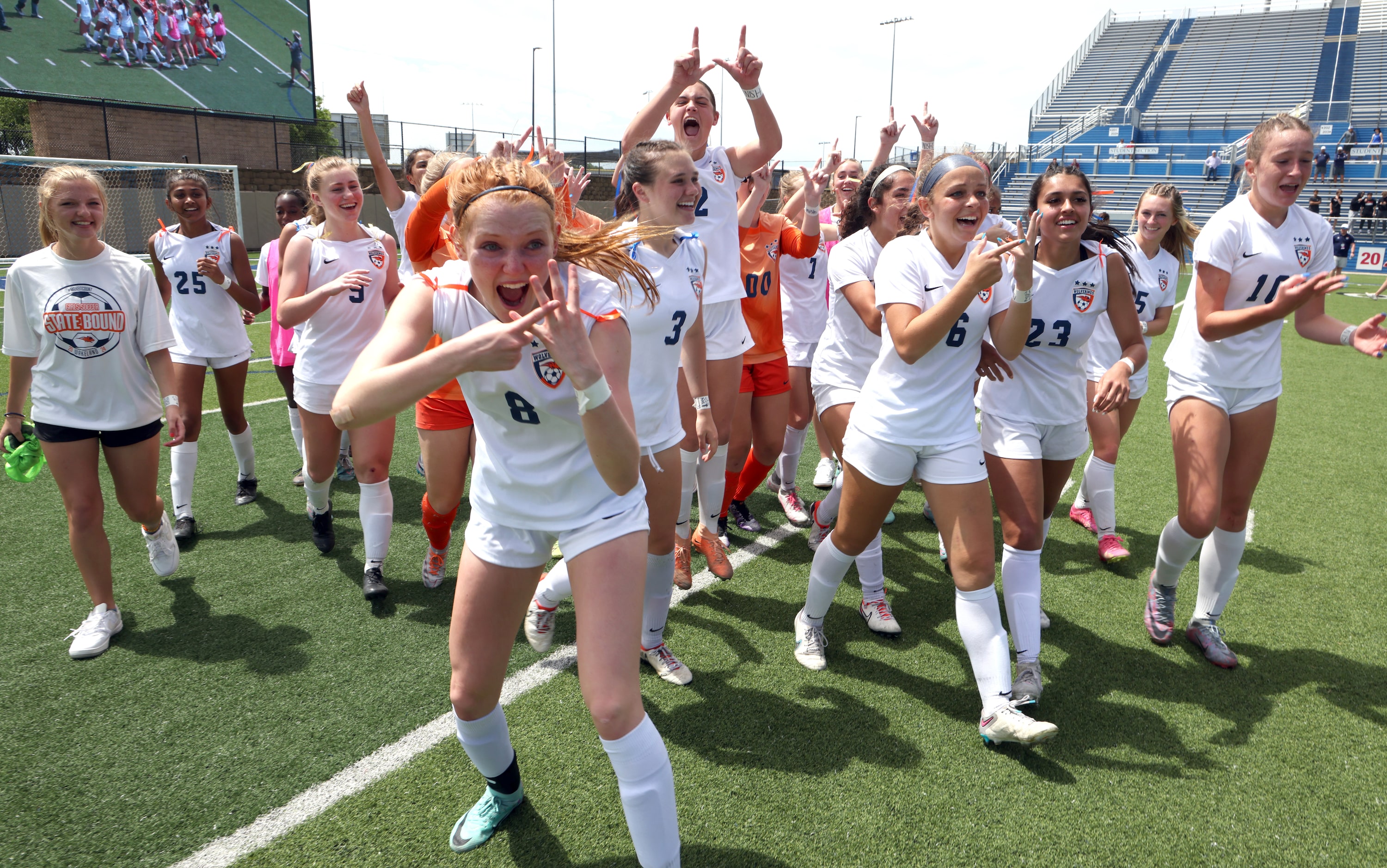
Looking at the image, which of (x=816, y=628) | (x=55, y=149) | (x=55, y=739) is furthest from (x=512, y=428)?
(x=55, y=149)

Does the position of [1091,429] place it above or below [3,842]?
above

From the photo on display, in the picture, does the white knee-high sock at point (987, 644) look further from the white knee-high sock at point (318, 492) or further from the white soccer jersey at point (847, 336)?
the white knee-high sock at point (318, 492)

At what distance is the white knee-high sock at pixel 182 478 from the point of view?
5461 mm

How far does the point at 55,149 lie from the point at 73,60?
2.59 m

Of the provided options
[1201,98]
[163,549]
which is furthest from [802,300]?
[1201,98]

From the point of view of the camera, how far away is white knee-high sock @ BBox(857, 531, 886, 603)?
168 inches

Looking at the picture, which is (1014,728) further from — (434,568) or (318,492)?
(318,492)

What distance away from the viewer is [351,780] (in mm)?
3051

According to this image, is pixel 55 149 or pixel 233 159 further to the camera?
pixel 233 159

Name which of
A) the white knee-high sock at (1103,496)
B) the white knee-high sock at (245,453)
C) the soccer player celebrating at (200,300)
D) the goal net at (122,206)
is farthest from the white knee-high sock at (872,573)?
the goal net at (122,206)

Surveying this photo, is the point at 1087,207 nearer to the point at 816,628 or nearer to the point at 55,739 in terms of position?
the point at 816,628

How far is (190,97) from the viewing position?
87.9 feet

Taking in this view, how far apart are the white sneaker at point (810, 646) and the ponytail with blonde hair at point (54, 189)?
384 centimetres

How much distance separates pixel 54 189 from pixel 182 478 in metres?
2.21
